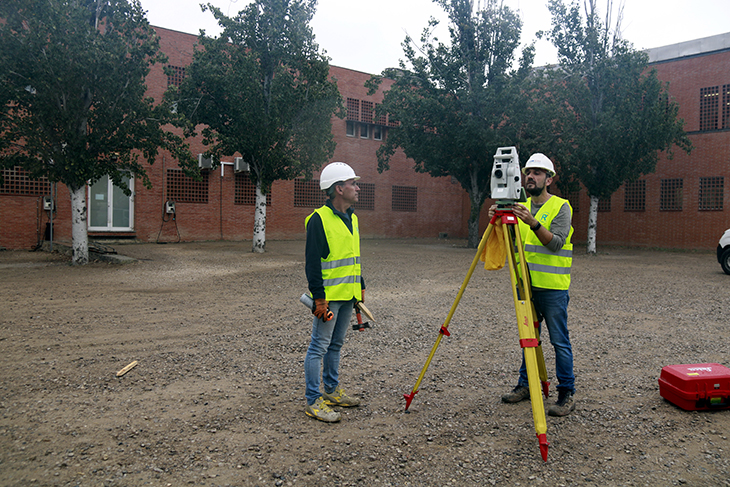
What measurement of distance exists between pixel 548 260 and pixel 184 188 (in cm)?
2177

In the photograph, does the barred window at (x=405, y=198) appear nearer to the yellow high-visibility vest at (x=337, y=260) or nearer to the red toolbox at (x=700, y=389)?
the red toolbox at (x=700, y=389)

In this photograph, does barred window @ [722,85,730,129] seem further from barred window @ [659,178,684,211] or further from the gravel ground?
the gravel ground

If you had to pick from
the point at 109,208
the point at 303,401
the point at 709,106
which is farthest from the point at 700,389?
the point at 709,106

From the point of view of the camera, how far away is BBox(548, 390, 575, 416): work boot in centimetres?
398

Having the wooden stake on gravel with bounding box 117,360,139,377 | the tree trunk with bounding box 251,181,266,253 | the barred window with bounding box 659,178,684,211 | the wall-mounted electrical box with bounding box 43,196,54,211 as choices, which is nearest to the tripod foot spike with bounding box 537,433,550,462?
the wooden stake on gravel with bounding box 117,360,139,377

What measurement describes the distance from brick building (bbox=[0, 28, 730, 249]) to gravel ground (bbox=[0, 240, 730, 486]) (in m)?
12.1

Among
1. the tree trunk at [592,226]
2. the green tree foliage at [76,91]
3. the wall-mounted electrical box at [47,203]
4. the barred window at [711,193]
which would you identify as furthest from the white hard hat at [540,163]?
the barred window at [711,193]

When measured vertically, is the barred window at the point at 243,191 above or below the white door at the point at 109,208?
above

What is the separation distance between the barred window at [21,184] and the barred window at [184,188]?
4.76m

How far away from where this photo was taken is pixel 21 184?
19.3 m

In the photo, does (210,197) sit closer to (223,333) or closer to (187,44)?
(187,44)

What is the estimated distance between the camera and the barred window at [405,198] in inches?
1219

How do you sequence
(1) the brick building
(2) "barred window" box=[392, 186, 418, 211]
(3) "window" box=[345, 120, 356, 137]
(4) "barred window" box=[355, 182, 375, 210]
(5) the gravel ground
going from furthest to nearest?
(2) "barred window" box=[392, 186, 418, 211] < (4) "barred window" box=[355, 182, 375, 210] < (3) "window" box=[345, 120, 356, 137] < (1) the brick building < (5) the gravel ground

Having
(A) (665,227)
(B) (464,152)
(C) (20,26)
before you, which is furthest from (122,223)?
(A) (665,227)
